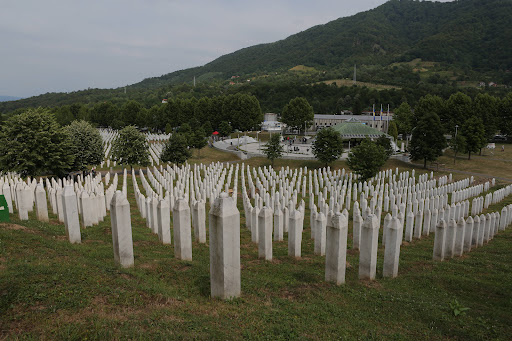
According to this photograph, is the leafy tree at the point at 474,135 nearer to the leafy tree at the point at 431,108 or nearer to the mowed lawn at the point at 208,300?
the leafy tree at the point at 431,108

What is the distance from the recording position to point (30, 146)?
23625 mm

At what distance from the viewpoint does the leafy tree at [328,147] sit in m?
38.8

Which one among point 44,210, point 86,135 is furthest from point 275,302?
point 86,135

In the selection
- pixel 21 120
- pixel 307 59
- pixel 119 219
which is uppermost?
pixel 307 59

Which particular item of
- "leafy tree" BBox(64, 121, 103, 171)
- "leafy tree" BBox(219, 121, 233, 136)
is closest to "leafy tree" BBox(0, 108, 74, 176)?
"leafy tree" BBox(64, 121, 103, 171)

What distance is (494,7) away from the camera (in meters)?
162

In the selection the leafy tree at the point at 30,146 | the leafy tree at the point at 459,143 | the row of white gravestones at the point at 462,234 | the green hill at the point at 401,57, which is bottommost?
the row of white gravestones at the point at 462,234

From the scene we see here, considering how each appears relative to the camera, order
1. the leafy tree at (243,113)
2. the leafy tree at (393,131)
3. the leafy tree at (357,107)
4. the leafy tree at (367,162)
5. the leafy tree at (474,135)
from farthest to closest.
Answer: the leafy tree at (357,107) < the leafy tree at (243,113) < the leafy tree at (393,131) < the leafy tree at (474,135) < the leafy tree at (367,162)

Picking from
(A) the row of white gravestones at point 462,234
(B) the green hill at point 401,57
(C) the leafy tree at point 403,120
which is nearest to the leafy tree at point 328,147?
(A) the row of white gravestones at point 462,234

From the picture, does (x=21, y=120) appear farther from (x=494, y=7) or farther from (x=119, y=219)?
(x=494, y=7)

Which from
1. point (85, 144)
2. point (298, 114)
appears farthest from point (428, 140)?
point (85, 144)

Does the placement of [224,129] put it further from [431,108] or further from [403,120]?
[431,108]

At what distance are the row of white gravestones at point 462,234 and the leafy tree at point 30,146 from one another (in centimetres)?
2406

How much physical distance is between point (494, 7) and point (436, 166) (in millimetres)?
172568
